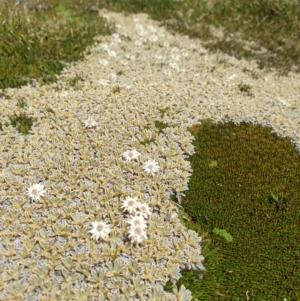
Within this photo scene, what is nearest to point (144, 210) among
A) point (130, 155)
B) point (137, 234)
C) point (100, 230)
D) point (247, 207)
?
point (137, 234)

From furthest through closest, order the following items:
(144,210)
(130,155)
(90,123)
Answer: (90,123)
(130,155)
(144,210)

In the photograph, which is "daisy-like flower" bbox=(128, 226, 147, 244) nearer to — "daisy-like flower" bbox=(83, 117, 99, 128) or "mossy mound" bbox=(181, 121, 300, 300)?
"mossy mound" bbox=(181, 121, 300, 300)

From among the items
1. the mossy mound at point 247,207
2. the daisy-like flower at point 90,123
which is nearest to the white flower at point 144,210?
the mossy mound at point 247,207

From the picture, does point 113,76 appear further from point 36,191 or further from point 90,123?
point 36,191

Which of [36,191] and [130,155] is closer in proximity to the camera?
[36,191]

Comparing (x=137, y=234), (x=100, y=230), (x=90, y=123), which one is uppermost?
(x=90, y=123)

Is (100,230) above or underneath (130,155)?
underneath
